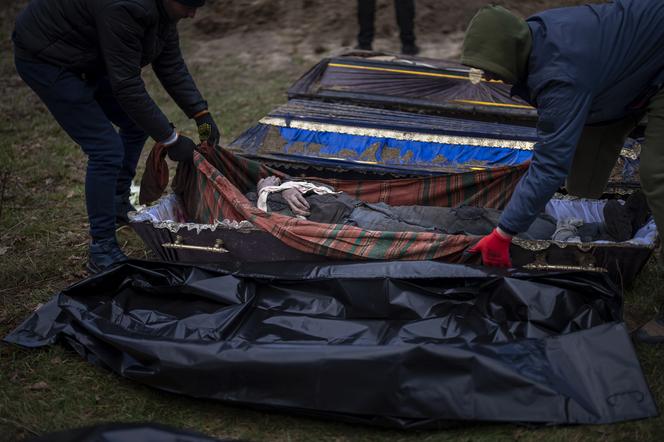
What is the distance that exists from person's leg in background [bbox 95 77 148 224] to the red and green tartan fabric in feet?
1.47

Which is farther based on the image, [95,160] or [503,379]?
[95,160]

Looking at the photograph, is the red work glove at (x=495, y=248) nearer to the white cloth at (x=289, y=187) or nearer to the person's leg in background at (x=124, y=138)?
the white cloth at (x=289, y=187)

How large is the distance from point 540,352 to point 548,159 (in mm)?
876

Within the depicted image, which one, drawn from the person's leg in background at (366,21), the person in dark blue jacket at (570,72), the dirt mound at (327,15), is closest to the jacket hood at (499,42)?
the person in dark blue jacket at (570,72)

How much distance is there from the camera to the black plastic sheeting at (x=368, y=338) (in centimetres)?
255

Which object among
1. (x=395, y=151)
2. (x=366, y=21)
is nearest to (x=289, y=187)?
(x=395, y=151)

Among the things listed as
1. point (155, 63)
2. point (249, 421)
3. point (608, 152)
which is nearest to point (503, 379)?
point (249, 421)

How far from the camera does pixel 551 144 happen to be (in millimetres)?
2836

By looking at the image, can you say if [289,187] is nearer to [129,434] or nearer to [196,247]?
[196,247]

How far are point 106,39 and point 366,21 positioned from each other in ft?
16.9

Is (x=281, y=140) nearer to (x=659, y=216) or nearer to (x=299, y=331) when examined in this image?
(x=299, y=331)

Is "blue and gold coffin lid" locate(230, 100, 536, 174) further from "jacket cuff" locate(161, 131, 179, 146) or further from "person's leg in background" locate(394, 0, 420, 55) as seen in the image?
"person's leg in background" locate(394, 0, 420, 55)

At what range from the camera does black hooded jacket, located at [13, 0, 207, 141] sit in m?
3.27

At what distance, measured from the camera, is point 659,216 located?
2.98m
